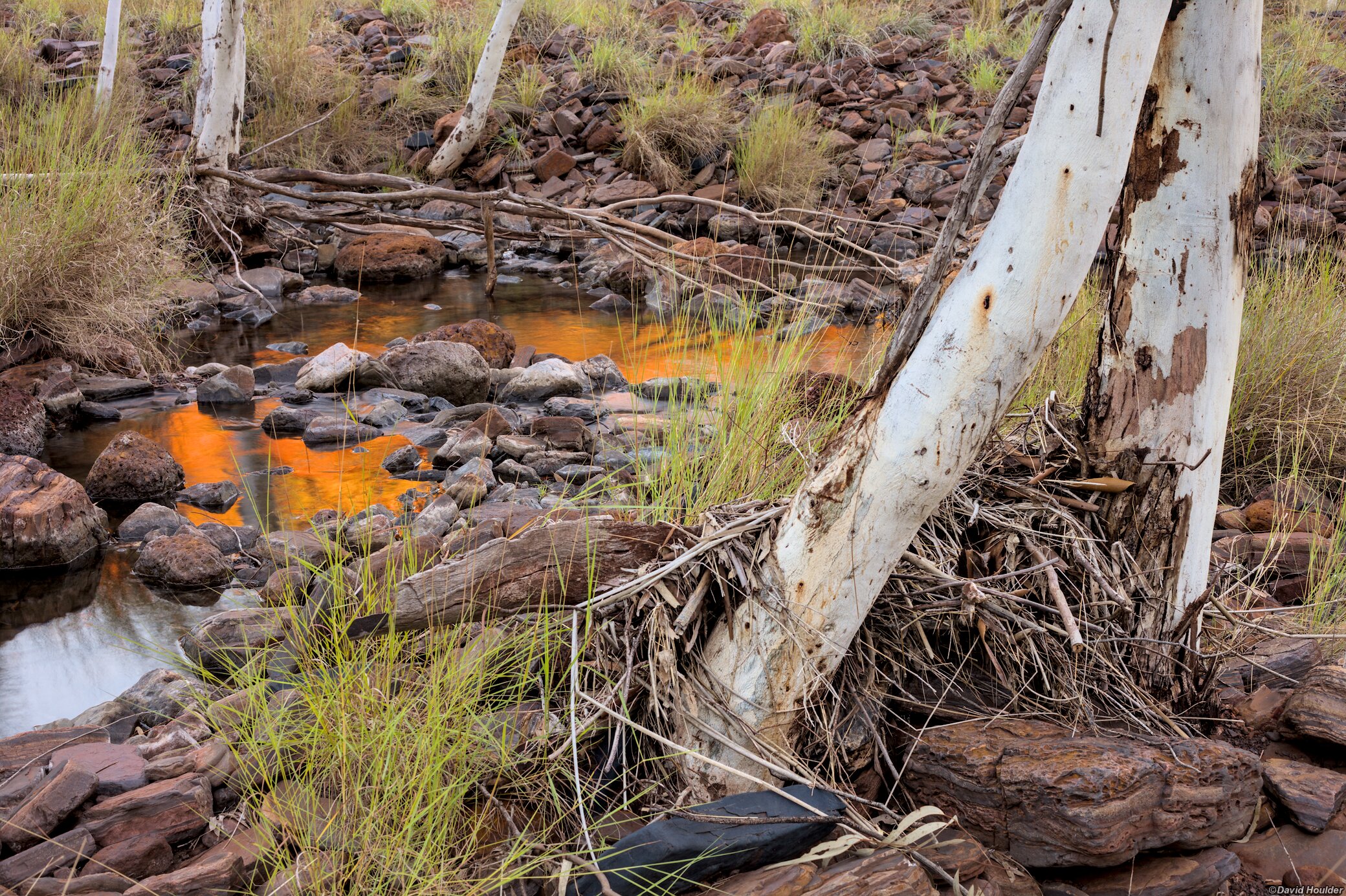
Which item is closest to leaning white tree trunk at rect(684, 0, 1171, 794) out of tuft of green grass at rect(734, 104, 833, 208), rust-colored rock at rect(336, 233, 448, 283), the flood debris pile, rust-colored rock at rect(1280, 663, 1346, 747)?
the flood debris pile

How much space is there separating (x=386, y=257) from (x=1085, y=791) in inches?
280

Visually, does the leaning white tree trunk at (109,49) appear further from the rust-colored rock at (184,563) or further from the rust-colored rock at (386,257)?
the rust-colored rock at (184,563)

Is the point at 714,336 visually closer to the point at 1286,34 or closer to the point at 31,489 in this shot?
the point at 31,489

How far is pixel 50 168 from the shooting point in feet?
16.7

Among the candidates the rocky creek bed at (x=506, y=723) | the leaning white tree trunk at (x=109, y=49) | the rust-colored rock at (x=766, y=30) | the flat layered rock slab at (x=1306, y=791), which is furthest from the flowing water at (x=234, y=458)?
the rust-colored rock at (x=766, y=30)

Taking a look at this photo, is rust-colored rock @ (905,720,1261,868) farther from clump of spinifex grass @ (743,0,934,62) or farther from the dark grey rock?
clump of spinifex grass @ (743,0,934,62)

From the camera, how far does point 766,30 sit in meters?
11.8

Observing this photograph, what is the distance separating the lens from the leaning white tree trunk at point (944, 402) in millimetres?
1719

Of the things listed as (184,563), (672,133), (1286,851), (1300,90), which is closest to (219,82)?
(672,133)

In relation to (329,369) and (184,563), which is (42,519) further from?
(329,369)

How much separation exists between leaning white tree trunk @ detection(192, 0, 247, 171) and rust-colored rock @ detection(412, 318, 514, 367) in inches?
101

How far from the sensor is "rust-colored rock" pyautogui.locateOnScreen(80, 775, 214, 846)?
190 centimetres

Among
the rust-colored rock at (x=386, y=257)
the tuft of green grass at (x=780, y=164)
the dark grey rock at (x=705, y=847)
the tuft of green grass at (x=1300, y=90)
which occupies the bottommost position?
the dark grey rock at (x=705, y=847)

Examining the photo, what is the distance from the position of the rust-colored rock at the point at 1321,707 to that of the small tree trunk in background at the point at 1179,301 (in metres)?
0.30
